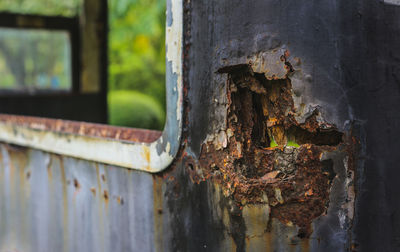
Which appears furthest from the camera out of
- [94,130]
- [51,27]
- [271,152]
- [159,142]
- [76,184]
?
[51,27]

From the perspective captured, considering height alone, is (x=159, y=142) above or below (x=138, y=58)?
below

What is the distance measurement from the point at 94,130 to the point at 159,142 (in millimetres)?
488

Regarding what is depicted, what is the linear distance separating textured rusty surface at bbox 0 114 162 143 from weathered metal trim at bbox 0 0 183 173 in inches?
1.0

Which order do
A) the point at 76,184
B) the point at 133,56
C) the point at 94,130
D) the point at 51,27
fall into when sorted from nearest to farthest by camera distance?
the point at 94,130
the point at 76,184
the point at 51,27
the point at 133,56

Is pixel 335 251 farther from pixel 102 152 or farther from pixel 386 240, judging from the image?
pixel 102 152

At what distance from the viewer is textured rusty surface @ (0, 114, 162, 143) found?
178 centimetres

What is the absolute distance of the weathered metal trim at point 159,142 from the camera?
5.08ft

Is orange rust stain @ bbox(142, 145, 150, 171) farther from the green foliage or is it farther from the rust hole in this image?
the rust hole

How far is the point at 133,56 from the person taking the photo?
1263 cm

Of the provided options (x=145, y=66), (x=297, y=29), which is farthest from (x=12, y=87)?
(x=145, y=66)

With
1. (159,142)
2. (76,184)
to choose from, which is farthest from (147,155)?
(76,184)

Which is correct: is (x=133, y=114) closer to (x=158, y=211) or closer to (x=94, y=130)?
(x=94, y=130)

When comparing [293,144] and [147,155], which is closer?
[293,144]

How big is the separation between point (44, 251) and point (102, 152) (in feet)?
3.33
